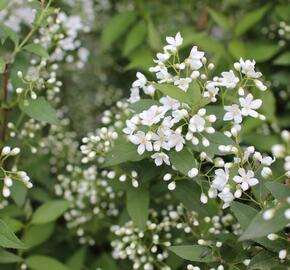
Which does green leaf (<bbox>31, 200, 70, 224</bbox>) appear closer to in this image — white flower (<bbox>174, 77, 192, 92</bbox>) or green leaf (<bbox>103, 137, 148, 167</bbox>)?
green leaf (<bbox>103, 137, 148, 167</bbox>)

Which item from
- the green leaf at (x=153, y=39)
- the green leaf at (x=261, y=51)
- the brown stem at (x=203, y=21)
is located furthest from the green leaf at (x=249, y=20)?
Result: the green leaf at (x=153, y=39)

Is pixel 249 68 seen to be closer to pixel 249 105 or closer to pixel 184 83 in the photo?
pixel 249 105

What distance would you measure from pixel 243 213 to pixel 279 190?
0.76 feet

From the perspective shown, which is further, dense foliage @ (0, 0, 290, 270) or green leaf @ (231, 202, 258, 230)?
dense foliage @ (0, 0, 290, 270)

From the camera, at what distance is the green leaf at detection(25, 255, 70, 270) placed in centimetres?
317

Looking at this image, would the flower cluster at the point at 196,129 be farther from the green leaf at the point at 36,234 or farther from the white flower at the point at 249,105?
the green leaf at the point at 36,234

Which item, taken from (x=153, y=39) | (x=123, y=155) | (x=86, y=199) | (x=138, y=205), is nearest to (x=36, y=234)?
(x=86, y=199)

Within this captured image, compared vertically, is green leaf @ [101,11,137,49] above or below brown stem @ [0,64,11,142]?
below

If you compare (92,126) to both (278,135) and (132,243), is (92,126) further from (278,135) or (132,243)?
(132,243)

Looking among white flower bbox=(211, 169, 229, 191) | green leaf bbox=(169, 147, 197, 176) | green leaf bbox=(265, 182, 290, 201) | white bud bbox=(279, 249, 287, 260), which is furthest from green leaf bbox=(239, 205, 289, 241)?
green leaf bbox=(169, 147, 197, 176)

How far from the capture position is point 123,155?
266 centimetres

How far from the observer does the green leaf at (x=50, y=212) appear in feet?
10.8

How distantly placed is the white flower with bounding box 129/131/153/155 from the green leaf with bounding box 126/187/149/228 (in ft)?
1.58

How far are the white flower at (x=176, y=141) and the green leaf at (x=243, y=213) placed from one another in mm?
375
